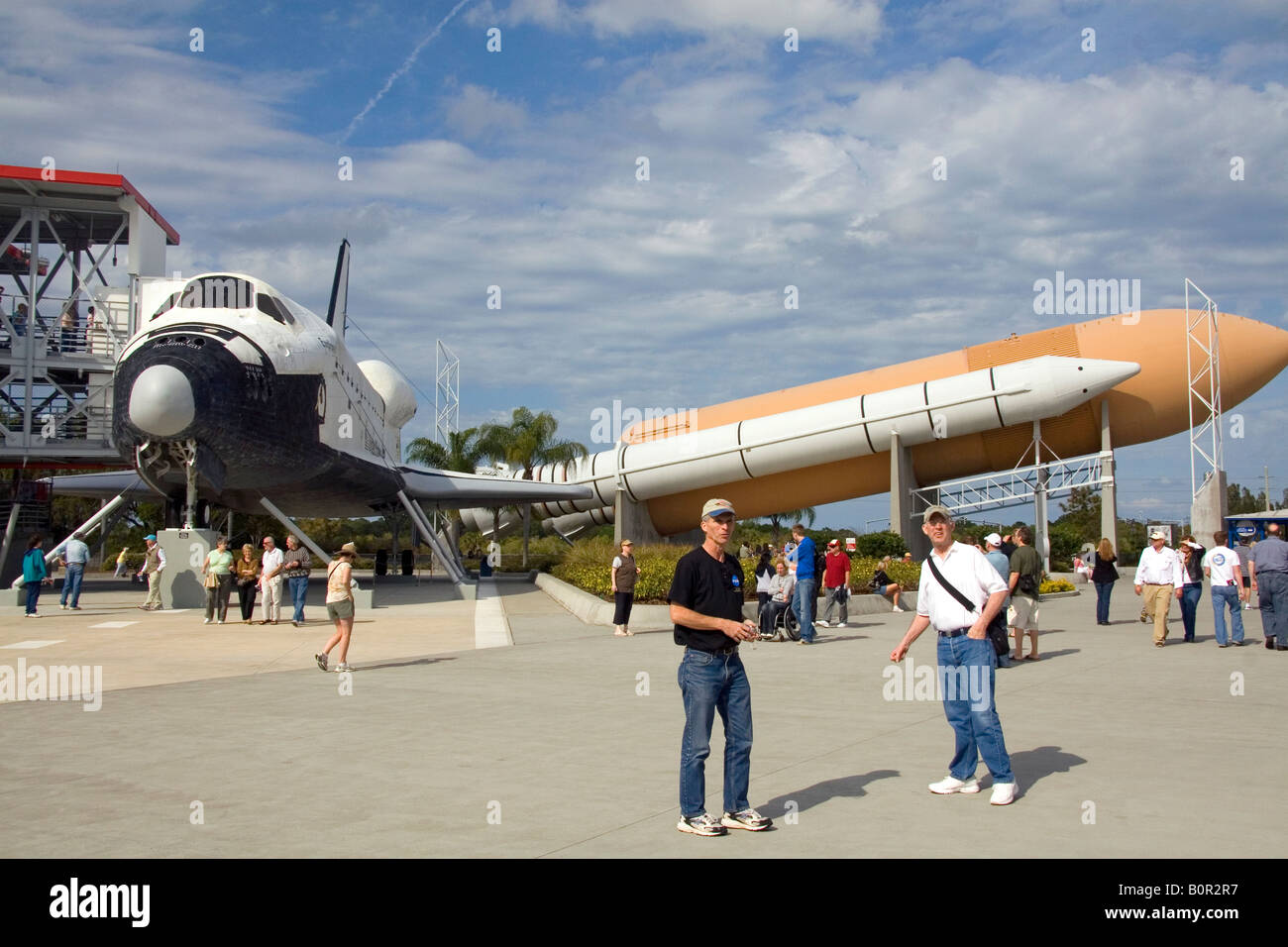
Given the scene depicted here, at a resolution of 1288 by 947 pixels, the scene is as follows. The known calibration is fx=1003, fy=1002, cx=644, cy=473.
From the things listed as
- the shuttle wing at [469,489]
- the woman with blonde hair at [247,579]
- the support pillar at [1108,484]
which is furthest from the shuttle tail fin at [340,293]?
the support pillar at [1108,484]

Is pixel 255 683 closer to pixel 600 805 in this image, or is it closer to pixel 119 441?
pixel 600 805

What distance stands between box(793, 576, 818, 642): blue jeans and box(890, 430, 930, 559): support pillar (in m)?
14.4

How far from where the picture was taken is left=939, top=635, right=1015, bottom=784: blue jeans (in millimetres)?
4996

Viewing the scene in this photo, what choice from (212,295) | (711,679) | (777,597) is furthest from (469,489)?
(711,679)

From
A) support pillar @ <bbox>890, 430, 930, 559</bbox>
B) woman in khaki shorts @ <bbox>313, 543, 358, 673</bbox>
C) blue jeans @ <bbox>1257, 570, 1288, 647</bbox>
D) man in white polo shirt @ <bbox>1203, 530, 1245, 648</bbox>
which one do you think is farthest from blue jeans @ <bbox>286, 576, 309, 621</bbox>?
support pillar @ <bbox>890, 430, 930, 559</bbox>

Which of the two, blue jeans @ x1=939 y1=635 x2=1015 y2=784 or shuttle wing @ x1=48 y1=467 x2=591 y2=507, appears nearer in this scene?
blue jeans @ x1=939 y1=635 x2=1015 y2=784

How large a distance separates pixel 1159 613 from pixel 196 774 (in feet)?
35.9

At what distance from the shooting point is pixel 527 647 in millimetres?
12125

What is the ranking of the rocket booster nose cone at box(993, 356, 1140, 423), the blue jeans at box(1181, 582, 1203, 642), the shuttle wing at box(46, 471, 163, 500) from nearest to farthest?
the blue jeans at box(1181, 582, 1203, 642) → the shuttle wing at box(46, 471, 163, 500) → the rocket booster nose cone at box(993, 356, 1140, 423)

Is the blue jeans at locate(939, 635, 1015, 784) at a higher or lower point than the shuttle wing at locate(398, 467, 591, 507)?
lower

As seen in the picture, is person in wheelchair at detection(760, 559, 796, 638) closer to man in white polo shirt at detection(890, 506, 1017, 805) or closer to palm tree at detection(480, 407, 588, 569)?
man in white polo shirt at detection(890, 506, 1017, 805)
